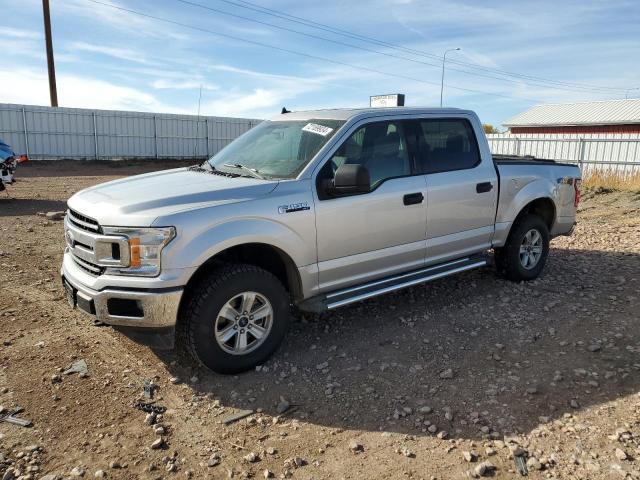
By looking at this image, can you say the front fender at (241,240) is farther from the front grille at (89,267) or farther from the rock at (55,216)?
the rock at (55,216)

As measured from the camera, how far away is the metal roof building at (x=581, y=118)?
38.4 meters

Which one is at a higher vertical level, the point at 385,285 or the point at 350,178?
the point at 350,178

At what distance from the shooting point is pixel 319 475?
2.90 metres

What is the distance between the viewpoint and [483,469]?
2.90 meters

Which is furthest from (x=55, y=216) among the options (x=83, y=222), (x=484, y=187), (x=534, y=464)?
(x=534, y=464)

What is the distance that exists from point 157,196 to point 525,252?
4.33 metres

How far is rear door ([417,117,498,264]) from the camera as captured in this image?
5039 mm

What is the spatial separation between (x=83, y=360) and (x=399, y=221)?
2.86 metres

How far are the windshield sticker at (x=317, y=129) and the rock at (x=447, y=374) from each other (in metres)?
2.16

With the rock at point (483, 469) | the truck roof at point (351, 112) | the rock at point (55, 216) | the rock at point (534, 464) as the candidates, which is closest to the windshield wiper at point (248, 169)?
the truck roof at point (351, 112)

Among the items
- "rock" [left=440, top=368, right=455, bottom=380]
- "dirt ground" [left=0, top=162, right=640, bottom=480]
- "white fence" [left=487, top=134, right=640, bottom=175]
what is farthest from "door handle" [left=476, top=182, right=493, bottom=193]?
"white fence" [left=487, top=134, right=640, bottom=175]

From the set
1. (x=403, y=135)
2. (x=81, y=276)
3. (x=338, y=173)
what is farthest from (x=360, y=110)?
(x=81, y=276)

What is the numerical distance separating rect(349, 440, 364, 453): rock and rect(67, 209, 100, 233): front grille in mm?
2233

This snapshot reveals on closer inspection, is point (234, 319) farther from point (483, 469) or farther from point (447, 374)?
point (483, 469)
